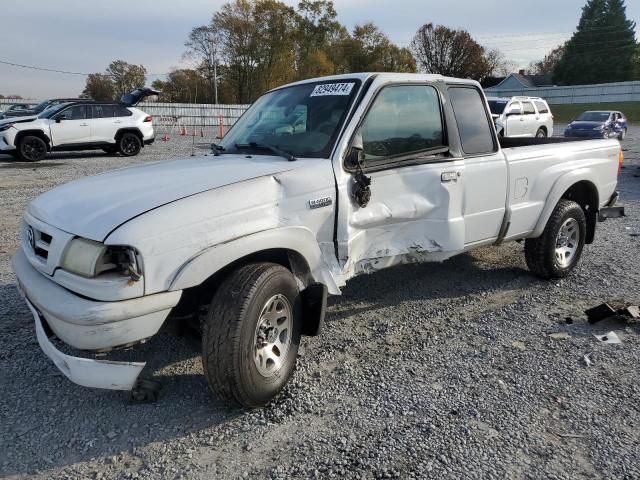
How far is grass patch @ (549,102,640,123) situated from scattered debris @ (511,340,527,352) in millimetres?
42916

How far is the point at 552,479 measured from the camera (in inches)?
95.6

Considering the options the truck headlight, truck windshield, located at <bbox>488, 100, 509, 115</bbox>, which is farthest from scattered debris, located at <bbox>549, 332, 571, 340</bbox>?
truck windshield, located at <bbox>488, 100, 509, 115</bbox>

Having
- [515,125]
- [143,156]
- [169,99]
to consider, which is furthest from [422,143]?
[169,99]

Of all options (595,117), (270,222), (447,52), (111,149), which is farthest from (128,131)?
(447,52)

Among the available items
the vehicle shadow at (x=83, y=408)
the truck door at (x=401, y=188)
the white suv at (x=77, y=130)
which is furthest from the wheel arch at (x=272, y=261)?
the white suv at (x=77, y=130)

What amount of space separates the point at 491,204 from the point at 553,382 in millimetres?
1667

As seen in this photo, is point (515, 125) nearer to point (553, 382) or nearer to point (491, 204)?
point (491, 204)

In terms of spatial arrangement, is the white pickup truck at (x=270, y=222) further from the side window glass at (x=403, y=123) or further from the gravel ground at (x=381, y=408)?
the gravel ground at (x=381, y=408)

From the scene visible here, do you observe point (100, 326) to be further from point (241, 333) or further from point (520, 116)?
point (520, 116)

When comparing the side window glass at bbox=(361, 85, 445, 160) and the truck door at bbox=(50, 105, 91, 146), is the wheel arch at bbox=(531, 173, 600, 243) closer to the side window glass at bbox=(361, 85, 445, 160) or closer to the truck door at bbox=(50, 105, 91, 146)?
the side window glass at bbox=(361, 85, 445, 160)

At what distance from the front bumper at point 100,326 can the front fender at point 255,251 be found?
13 centimetres

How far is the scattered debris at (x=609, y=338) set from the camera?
3.86 m

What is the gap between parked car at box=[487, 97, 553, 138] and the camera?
1833 centimetres

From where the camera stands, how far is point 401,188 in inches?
144
